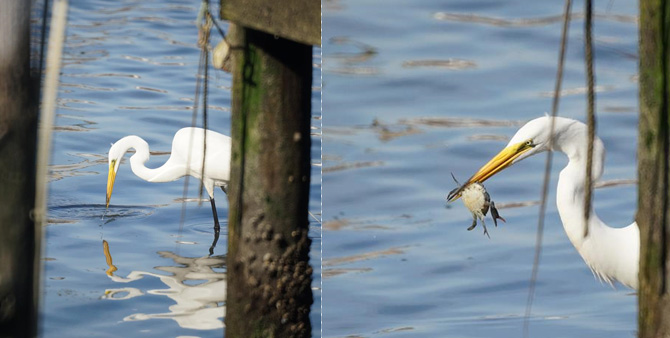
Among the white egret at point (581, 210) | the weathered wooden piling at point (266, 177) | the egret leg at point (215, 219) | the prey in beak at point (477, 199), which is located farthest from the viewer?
the egret leg at point (215, 219)

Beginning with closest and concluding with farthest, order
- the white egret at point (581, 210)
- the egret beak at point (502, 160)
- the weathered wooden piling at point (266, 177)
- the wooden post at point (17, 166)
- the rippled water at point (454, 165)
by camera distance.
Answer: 1. the wooden post at point (17, 166)
2. the weathered wooden piling at point (266, 177)
3. the white egret at point (581, 210)
4. the egret beak at point (502, 160)
5. the rippled water at point (454, 165)

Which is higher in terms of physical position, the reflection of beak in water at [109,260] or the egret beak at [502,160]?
the egret beak at [502,160]

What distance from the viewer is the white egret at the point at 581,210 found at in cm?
397

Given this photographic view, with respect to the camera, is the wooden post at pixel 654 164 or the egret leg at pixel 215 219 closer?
the wooden post at pixel 654 164

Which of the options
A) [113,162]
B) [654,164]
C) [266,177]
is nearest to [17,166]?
[266,177]

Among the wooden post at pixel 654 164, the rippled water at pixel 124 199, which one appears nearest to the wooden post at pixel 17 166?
the wooden post at pixel 654 164

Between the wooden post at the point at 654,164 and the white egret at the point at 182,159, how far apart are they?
6.56 ft

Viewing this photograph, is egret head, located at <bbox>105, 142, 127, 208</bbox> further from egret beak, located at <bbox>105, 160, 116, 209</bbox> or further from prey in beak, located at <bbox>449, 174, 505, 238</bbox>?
prey in beak, located at <bbox>449, 174, 505, 238</bbox>

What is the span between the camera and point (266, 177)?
331 centimetres

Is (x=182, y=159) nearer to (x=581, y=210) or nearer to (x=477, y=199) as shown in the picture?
(x=477, y=199)

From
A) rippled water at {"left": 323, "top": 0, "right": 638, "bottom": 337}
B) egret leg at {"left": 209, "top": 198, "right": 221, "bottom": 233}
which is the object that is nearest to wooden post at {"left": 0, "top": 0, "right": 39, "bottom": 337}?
egret leg at {"left": 209, "top": 198, "right": 221, "bottom": 233}

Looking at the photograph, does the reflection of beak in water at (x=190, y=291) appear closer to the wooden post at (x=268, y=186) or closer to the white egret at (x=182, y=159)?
the white egret at (x=182, y=159)

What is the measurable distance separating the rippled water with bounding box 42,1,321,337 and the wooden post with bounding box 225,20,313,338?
880mm

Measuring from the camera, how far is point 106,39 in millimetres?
4395
